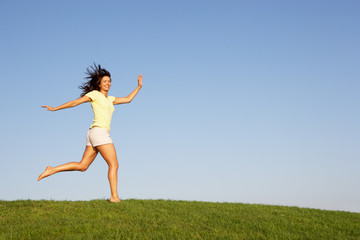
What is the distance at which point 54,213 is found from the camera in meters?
9.26

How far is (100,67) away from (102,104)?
1.28 meters

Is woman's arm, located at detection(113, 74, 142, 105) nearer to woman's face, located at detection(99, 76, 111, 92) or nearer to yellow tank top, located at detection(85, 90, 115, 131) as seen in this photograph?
woman's face, located at detection(99, 76, 111, 92)

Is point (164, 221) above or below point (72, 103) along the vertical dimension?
below

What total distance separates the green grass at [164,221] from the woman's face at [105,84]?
3082mm

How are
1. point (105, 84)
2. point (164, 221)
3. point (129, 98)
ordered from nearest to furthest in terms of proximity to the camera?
point (164, 221), point (105, 84), point (129, 98)

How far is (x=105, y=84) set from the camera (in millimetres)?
10555

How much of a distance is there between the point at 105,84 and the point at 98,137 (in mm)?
1657

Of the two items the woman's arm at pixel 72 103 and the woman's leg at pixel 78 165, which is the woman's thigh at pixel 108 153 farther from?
the woman's arm at pixel 72 103

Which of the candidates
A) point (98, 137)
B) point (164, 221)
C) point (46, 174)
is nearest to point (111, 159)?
point (98, 137)

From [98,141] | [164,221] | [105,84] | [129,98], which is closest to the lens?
[164,221]

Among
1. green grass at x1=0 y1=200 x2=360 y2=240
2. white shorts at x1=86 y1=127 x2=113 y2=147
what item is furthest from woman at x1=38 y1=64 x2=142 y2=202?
green grass at x1=0 y1=200 x2=360 y2=240

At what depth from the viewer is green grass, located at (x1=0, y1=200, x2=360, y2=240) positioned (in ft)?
24.3

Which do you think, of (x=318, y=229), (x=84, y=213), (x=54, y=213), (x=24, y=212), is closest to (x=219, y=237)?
(x=318, y=229)

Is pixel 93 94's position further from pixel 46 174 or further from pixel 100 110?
pixel 46 174
